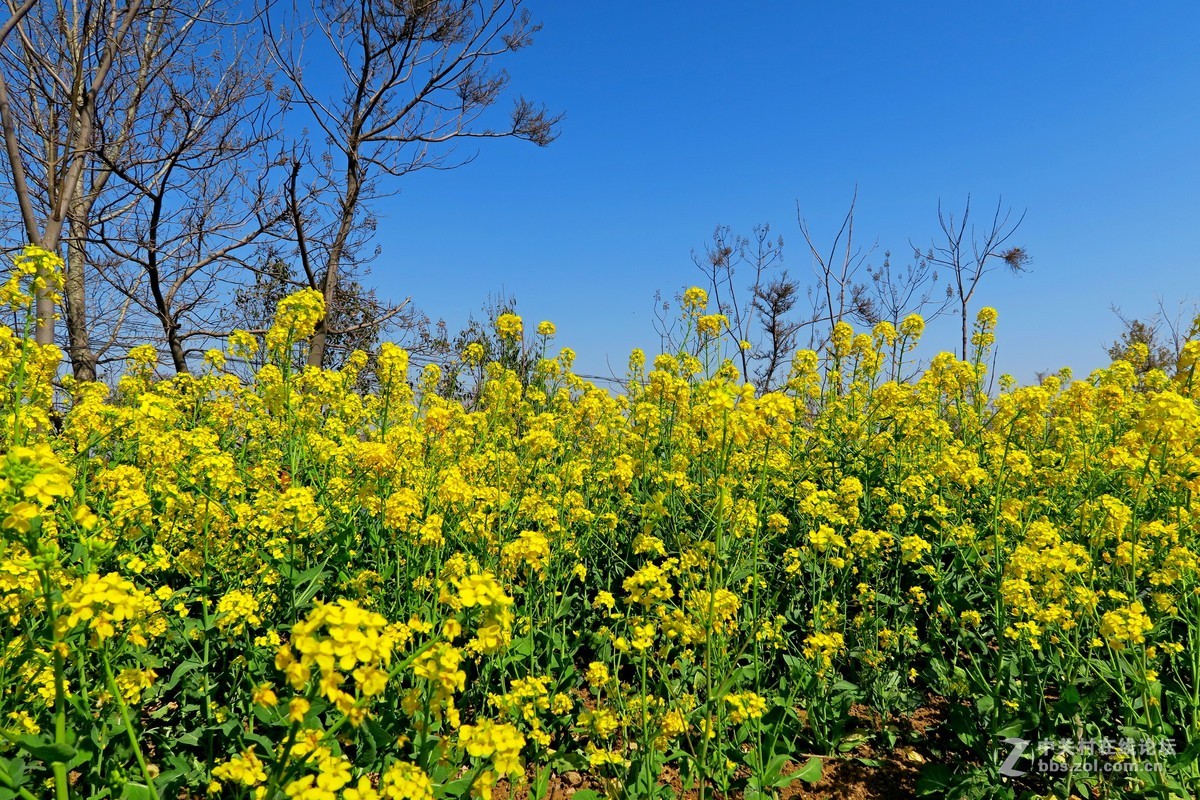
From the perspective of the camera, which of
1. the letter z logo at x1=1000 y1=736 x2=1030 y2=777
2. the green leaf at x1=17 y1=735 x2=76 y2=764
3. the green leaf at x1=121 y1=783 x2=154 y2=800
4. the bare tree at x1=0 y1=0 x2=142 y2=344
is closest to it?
the green leaf at x1=17 y1=735 x2=76 y2=764

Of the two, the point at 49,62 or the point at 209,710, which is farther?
the point at 49,62

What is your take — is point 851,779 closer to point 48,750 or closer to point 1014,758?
point 1014,758

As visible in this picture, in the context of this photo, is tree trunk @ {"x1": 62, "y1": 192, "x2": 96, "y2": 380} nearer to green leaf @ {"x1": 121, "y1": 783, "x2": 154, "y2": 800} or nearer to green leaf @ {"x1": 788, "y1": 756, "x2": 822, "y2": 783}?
green leaf @ {"x1": 121, "y1": 783, "x2": 154, "y2": 800}

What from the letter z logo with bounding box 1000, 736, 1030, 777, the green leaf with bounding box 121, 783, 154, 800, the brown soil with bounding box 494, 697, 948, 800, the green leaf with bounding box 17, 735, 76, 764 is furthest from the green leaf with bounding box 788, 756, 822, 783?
the green leaf with bounding box 17, 735, 76, 764

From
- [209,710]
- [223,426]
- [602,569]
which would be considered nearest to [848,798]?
[602,569]

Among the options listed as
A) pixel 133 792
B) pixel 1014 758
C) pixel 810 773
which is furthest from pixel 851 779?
pixel 133 792

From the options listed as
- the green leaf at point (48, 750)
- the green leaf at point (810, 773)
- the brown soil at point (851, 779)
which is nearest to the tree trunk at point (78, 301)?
the green leaf at point (48, 750)

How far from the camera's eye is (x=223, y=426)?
4.08 metres

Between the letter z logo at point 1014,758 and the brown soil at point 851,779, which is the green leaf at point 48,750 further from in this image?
the letter z logo at point 1014,758

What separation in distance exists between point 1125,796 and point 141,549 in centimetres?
401

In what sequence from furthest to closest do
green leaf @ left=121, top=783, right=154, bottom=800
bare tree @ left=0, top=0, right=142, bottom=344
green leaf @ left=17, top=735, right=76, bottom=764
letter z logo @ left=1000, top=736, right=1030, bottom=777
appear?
bare tree @ left=0, top=0, right=142, bottom=344 → letter z logo @ left=1000, top=736, right=1030, bottom=777 → green leaf @ left=121, top=783, right=154, bottom=800 → green leaf @ left=17, top=735, right=76, bottom=764

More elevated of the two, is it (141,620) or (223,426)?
(223,426)

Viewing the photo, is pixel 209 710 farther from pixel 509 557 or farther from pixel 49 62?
pixel 49 62

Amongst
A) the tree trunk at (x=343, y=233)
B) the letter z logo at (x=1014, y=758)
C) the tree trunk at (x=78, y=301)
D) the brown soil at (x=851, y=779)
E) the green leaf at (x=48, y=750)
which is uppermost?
the tree trunk at (x=343, y=233)
